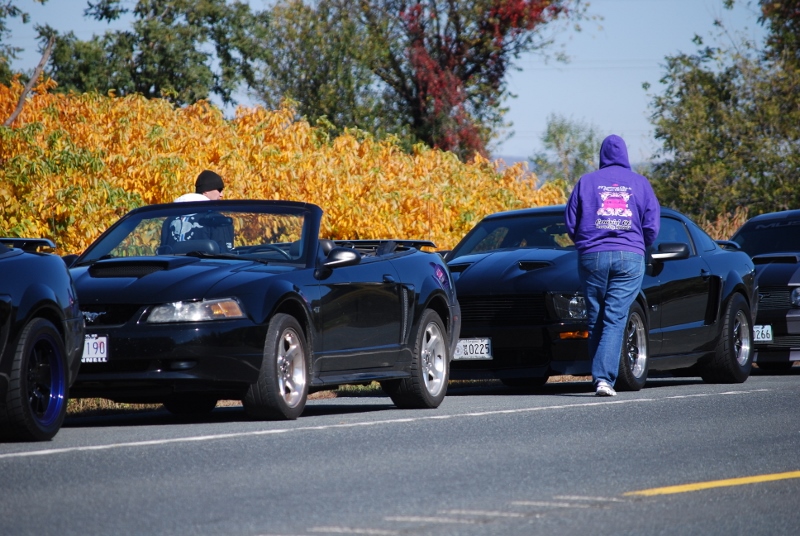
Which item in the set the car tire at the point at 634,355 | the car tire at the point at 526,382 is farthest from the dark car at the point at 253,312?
the car tire at the point at 526,382

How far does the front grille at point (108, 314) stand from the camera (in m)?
8.83

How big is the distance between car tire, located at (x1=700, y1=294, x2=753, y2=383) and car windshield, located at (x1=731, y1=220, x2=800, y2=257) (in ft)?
9.16

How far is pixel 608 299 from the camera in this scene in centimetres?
1150

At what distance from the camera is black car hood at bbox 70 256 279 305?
8.85 m

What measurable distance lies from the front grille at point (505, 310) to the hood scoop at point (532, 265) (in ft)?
1.09

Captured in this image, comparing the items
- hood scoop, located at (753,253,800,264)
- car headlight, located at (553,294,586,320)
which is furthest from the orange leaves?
car headlight, located at (553,294,586,320)

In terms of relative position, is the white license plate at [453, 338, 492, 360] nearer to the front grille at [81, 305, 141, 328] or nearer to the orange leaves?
the front grille at [81, 305, 141, 328]

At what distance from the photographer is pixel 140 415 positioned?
10.7m

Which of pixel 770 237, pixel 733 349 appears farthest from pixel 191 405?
pixel 770 237

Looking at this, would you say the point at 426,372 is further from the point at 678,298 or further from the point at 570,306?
the point at 678,298

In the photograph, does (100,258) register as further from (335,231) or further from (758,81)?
(758,81)

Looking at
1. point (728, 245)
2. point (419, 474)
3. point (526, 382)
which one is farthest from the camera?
point (728, 245)

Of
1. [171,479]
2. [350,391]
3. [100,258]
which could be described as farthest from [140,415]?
[171,479]

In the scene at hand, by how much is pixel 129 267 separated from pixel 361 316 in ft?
5.69
